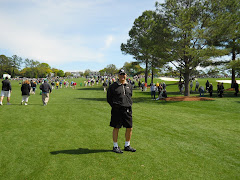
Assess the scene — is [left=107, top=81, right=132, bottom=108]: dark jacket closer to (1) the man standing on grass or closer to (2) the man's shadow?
(1) the man standing on grass

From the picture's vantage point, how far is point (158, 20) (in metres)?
17.0

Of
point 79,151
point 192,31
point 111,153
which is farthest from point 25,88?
point 192,31

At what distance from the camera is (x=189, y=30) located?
50.1 ft

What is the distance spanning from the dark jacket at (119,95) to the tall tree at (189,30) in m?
12.2

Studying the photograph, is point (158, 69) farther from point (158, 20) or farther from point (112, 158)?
point (112, 158)

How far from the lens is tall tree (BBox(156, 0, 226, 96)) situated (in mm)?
14883

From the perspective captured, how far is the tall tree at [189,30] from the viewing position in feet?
48.8

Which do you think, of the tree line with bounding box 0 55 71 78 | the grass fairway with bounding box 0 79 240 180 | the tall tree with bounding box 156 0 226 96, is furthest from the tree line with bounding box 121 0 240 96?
the tree line with bounding box 0 55 71 78

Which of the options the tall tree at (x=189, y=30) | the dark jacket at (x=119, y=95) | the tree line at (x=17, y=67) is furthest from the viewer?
the tree line at (x=17, y=67)

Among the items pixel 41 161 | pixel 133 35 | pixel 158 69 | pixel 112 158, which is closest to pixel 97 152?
pixel 112 158

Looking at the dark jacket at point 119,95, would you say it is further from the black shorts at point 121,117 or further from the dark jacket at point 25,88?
the dark jacket at point 25,88

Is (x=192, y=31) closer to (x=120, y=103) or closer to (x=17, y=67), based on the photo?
(x=120, y=103)

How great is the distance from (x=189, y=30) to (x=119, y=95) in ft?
44.0

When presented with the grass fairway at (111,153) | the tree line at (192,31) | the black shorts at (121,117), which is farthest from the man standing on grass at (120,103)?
the tree line at (192,31)
